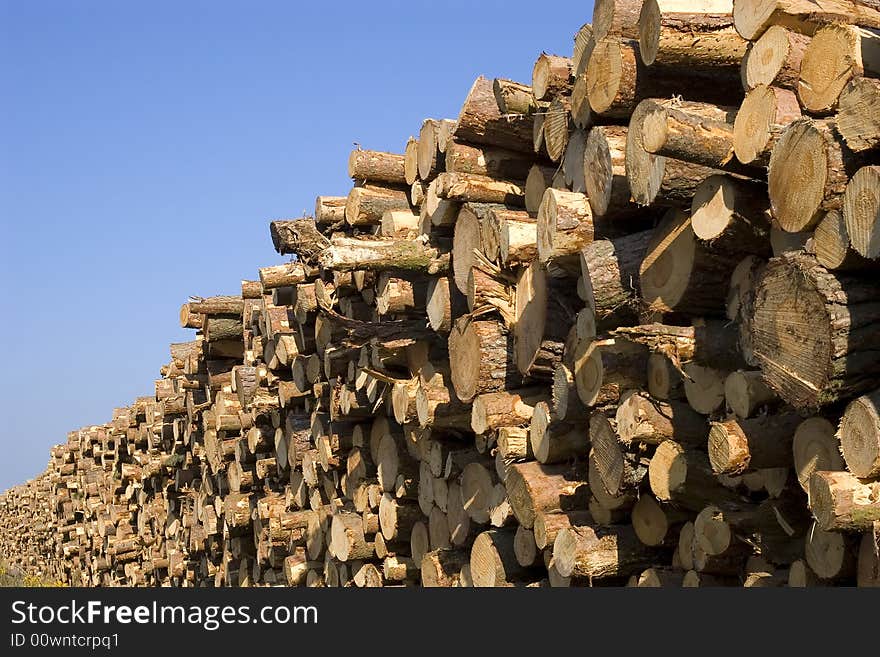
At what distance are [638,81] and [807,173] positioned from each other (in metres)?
1.08

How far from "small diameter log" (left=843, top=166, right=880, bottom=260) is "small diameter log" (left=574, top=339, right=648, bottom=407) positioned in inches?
45.2

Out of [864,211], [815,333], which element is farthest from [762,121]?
[815,333]

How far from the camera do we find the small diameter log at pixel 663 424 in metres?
3.53

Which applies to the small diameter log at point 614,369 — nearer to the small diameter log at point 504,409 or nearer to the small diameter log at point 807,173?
the small diameter log at point 504,409

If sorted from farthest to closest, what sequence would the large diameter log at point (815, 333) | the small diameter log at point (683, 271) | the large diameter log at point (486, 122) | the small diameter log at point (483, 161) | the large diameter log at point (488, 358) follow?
the small diameter log at point (483, 161) < the large diameter log at point (486, 122) < the large diameter log at point (488, 358) < the small diameter log at point (683, 271) < the large diameter log at point (815, 333)

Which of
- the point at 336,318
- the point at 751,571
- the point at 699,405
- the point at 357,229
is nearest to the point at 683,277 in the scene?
the point at 699,405

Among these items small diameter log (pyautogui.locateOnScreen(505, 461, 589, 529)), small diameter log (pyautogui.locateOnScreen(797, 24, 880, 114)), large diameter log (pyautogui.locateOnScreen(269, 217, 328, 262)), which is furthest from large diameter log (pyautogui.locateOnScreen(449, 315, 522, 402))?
large diameter log (pyautogui.locateOnScreen(269, 217, 328, 262))

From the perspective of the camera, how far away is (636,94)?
377 centimetres

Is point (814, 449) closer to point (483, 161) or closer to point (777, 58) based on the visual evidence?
point (777, 58)

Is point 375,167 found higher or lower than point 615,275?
higher

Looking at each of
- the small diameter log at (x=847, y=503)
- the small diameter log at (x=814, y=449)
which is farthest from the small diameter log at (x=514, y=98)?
the small diameter log at (x=847, y=503)

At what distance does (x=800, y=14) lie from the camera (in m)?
3.16

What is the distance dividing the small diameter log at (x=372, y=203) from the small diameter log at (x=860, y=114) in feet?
12.1

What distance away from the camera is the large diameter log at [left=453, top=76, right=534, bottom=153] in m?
4.86
